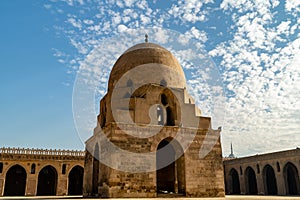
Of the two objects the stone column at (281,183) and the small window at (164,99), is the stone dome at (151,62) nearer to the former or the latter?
the small window at (164,99)

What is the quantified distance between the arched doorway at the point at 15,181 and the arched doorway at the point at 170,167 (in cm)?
1832

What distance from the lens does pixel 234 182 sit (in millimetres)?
29703

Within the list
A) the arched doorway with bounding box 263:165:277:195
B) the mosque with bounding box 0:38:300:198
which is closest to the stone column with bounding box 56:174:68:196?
the mosque with bounding box 0:38:300:198

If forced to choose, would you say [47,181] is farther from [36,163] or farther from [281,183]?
[281,183]

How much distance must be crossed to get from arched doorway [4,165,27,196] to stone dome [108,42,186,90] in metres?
17.0

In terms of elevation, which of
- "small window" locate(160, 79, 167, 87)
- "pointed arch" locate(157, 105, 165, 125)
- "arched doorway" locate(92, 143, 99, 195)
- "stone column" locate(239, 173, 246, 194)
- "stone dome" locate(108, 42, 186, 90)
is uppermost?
"stone dome" locate(108, 42, 186, 90)

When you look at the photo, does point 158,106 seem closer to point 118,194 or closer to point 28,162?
point 118,194

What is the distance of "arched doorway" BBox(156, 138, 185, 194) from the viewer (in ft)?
45.3

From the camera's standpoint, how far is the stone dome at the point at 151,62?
1650 centimetres

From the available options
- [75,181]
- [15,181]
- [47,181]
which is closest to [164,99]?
[75,181]

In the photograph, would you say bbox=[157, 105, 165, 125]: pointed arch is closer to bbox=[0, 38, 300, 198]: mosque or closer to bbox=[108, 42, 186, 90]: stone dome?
bbox=[0, 38, 300, 198]: mosque

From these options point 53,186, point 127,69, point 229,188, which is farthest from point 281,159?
point 53,186

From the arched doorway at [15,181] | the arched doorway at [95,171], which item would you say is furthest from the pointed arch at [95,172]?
the arched doorway at [15,181]

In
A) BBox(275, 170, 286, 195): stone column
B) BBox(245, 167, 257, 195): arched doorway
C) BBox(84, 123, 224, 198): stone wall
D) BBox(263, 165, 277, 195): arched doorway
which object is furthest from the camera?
BBox(245, 167, 257, 195): arched doorway
